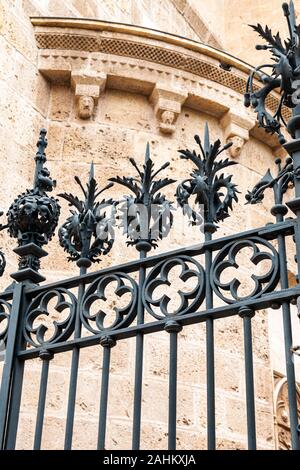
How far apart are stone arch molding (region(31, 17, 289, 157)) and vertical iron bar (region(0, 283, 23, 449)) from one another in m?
2.76

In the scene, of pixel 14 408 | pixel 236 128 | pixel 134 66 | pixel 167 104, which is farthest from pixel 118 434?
pixel 134 66

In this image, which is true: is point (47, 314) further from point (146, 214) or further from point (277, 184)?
point (277, 184)

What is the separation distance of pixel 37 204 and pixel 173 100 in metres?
Answer: 2.82

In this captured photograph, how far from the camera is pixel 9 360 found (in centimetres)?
287

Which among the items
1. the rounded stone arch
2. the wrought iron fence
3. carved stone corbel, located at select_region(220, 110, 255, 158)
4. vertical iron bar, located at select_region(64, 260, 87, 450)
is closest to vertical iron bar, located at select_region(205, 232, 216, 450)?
the wrought iron fence

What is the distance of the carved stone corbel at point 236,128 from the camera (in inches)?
230

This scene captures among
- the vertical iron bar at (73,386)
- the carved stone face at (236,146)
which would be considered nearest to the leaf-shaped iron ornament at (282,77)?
the vertical iron bar at (73,386)

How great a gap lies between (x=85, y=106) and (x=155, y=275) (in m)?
3.00

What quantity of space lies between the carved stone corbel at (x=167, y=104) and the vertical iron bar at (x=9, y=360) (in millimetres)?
2851

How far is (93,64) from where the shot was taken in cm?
565

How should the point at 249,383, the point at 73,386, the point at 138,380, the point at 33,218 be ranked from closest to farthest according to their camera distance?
the point at 249,383, the point at 138,380, the point at 73,386, the point at 33,218

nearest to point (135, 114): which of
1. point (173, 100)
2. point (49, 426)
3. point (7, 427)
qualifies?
point (173, 100)

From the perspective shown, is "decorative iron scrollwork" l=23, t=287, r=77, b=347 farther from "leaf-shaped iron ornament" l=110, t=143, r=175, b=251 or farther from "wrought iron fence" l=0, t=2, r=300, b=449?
"leaf-shaped iron ornament" l=110, t=143, r=175, b=251

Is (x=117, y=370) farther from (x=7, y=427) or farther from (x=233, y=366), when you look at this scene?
(x=7, y=427)
